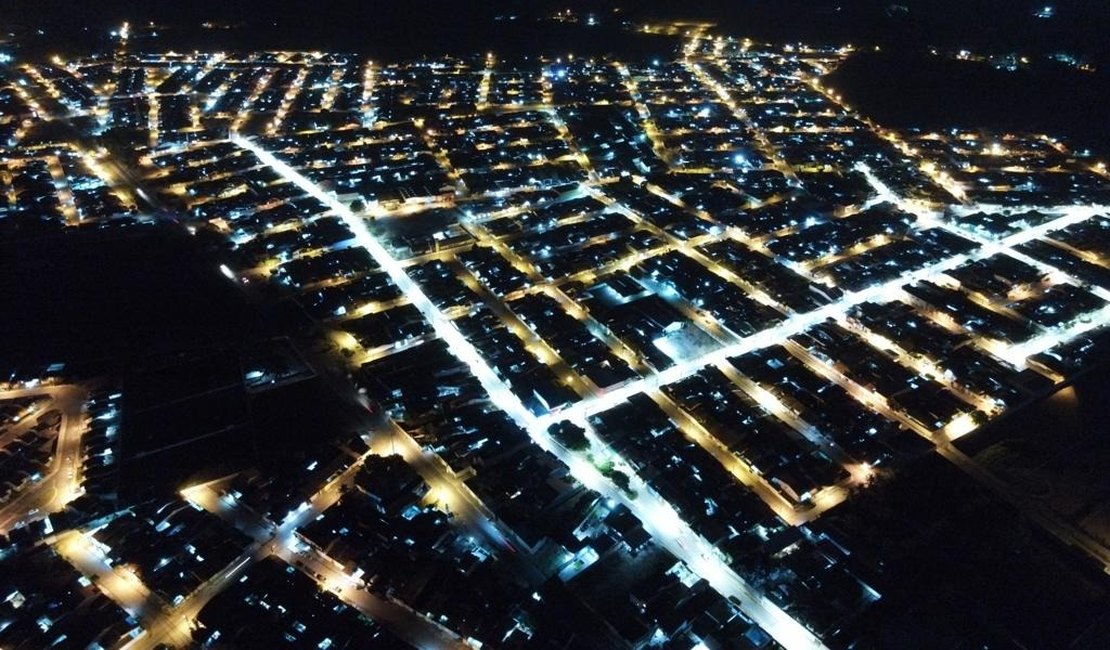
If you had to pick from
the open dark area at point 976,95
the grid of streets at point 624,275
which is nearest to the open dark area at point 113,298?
the grid of streets at point 624,275

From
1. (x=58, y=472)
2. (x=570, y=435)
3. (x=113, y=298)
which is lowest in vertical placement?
(x=58, y=472)

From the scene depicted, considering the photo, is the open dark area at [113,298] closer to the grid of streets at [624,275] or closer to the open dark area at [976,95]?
the grid of streets at [624,275]

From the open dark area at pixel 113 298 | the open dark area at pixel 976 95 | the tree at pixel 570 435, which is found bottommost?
the open dark area at pixel 113 298

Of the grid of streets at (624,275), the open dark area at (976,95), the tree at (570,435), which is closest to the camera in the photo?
the grid of streets at (624,275)

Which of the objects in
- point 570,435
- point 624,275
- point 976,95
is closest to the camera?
point 570,435

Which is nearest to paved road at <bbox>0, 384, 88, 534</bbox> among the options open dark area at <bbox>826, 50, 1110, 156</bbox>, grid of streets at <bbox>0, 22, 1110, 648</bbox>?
grid of streets at <bbox>0, 22, 1110, 648</bbox>

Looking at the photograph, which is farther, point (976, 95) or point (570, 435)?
point (976, 95)

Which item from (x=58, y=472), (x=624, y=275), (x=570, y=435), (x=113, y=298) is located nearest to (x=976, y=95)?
(x=624, y=275)

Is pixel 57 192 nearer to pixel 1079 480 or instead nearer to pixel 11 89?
pixel 11 89

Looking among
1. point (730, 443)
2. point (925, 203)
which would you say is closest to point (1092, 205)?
point (925, 203)

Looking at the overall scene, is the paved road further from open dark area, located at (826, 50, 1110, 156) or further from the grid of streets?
open dark area, located at (826, 50, 1110, 156)

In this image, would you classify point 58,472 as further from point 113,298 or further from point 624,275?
point 624,275
